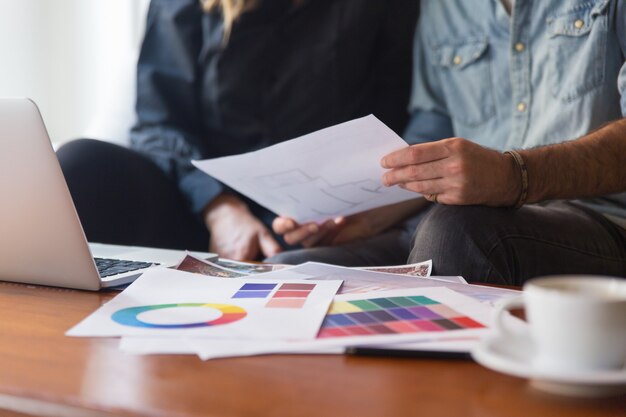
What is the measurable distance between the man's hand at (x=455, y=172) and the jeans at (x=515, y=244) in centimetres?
3

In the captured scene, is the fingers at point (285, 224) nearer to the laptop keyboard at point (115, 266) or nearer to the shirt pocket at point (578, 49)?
the laptop keyboard at point (115, 266)

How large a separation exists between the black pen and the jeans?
1.33ft

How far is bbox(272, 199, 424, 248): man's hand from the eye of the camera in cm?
142

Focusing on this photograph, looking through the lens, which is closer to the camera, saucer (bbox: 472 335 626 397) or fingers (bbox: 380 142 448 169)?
saucer (bbox: 472 335 626 397)

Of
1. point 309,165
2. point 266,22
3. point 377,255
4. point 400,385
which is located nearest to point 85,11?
point 266,22

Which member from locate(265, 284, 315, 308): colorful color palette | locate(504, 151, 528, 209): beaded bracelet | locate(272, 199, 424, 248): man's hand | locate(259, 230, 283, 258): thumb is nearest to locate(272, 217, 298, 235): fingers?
locate(272, 199, 424, 248): man's hand

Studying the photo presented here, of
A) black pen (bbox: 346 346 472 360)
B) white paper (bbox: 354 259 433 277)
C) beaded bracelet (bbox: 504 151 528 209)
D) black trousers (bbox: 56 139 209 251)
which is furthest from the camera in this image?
black trousers (bbox: 56 139 209 251)

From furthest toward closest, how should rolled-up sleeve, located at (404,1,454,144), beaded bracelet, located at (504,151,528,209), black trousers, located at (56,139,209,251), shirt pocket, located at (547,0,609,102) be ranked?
1. rolled-up sleeve, located at (404,1,454,144)
2. black trousers, located at (56,139,209,251)
3. shirt pocket, located at (547,0,609,102)
4. beaded bracelet, located at (504,151,528,209)

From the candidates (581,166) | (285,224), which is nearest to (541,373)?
(581,166)

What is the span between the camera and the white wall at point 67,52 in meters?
2.40

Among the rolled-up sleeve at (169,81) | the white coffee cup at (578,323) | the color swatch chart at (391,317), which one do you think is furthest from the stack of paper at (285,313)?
the rolled-up sleeve at (169,81)

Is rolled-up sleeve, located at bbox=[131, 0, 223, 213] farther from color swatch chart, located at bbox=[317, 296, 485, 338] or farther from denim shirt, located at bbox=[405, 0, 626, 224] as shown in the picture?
color swatch chart, located at bbox=[317, 296, 485, 338]

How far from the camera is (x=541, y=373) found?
508mm

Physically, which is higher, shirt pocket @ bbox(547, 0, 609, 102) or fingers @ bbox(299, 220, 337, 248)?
shirt pocket @ bbox(547, 0, 609, 102)
